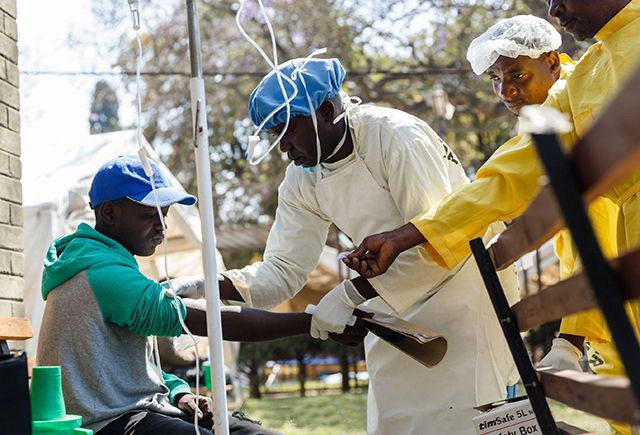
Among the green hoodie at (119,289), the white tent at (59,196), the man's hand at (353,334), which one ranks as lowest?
the man's hand at (353,334)

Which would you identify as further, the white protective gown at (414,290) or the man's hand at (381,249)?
the white protective gown at (414,290)

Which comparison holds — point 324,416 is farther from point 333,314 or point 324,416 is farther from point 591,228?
point 591,228

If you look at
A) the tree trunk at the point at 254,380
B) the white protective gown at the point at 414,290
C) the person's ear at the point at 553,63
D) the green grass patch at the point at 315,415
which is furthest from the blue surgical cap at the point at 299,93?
the tree trunk at the point at 254,380

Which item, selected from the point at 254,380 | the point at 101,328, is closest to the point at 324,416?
the point at 254,380

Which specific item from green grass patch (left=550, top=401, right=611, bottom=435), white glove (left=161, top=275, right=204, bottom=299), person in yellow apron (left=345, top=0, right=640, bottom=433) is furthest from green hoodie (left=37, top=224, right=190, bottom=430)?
green grass patch (left=550, top=401, right=611, bottom=435)

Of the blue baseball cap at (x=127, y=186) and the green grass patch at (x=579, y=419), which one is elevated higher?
the blue baseball cap at (x=127, y=186)

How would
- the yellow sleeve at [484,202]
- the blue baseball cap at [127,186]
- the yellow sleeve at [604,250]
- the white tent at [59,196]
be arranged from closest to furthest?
the yellow sleeve at [484,202], the yellow sleeve at [604,250], the blue baseball cap at [127,186], the white tent at [59,196]

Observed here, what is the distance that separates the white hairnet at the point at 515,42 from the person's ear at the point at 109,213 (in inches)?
54.5

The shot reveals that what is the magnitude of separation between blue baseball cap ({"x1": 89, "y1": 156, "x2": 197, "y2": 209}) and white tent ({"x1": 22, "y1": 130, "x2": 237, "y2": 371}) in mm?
3855

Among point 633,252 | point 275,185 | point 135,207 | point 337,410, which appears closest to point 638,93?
point 633,252

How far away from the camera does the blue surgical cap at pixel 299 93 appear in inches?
123

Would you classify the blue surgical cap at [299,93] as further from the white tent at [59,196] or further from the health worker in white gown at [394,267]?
the white tent at [59,196]

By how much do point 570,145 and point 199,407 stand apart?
60.6 inches

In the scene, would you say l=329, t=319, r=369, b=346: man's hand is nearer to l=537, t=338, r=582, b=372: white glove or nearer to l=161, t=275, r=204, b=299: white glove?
l=161, t=275, r=204, b=299: white glove
